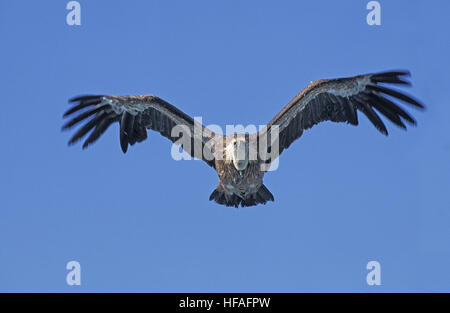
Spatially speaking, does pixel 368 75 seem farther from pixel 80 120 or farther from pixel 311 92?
pixel 80 120

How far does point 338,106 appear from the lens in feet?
40.8

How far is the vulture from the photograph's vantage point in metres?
12.0

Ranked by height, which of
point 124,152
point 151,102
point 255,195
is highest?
point 151,102

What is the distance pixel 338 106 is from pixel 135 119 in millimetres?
3954

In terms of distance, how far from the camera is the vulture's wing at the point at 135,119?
40.0 feet

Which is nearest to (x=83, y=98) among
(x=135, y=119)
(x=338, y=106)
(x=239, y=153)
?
(x=135, y=119)

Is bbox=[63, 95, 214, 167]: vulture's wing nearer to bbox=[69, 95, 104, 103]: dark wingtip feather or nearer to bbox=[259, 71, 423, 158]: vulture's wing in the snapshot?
bbox=[69, 95, 104, 103]: dark wingtip feather

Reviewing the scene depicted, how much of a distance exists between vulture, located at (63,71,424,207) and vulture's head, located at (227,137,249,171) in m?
0.07

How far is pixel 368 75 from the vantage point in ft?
39.9

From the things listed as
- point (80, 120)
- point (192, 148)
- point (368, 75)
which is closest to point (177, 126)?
point (192, 148)

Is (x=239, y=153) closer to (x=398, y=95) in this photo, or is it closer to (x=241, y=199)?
(x=241, y=199)

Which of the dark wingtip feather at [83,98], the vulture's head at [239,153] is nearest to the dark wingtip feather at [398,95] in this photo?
the vulture's head at [239,153]

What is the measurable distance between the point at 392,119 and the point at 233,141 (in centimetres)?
307

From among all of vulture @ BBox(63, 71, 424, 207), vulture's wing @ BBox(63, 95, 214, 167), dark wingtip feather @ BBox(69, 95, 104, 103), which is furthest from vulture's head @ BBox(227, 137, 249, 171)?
dark wingtip feather @ BBox(69, 95, 104, 103)
